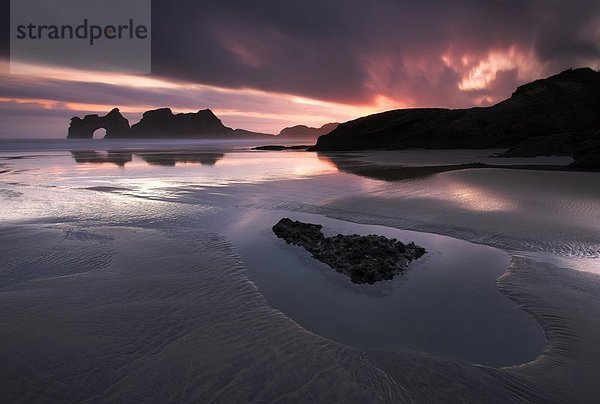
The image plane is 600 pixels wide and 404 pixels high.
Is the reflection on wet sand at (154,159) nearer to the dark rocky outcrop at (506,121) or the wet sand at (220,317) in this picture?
the wet sand at (220,317)

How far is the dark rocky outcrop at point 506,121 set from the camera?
40156 mm

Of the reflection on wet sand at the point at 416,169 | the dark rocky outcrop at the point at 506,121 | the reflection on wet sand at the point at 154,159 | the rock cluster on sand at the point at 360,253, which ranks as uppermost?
the dark rocky outcrop at the point at 506,121

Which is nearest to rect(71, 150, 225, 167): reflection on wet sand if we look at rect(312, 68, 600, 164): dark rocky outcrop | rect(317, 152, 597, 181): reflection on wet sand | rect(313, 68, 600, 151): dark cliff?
rect(317, 152, 597, 181): reflection on wet sand

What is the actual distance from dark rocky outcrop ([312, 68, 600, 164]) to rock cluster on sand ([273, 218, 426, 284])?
39300 millimetres

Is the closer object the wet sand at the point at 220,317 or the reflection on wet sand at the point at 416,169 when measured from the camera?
the wet sand at the point at 220,317

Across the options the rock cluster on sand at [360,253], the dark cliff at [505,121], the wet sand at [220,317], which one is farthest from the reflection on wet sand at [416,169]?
the dark cliff at [505,121]

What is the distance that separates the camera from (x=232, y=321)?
12.2 feet

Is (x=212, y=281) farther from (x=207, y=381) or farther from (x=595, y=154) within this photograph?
(x=595, y=154)

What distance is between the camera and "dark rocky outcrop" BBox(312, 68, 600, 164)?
132 ft

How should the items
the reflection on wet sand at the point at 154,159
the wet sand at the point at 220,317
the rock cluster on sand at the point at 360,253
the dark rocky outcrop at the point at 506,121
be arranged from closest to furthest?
the wet sand at the point at 220,317 → the rock cluster on sand at the point at 360,253 → the reflection on wet sand at the point at 154,159 → the dark rocky outcrop at the point at 506,121

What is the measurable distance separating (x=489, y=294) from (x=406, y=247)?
1.65m

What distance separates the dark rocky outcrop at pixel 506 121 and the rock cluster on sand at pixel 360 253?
39.3 metres

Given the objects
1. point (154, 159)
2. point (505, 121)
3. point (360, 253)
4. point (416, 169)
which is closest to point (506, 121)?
point (505, 121)

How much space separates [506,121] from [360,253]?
44870 millimetres
